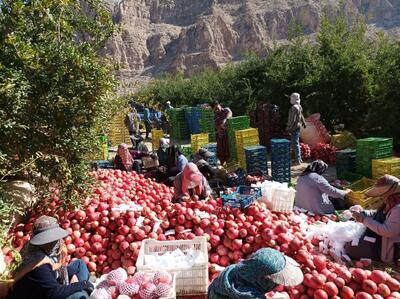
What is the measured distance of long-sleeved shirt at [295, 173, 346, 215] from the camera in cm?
555

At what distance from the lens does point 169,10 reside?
319 feet

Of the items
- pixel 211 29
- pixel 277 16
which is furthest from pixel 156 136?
pixel 277 16

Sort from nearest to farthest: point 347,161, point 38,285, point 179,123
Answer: point 38,285
point 347,161
point 179,123

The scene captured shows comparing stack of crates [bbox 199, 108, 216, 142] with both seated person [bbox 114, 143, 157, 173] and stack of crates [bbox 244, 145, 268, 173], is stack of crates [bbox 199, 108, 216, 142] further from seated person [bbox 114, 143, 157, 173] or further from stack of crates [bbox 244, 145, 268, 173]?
stack of crates [bbox 244, 145, 268, 173]

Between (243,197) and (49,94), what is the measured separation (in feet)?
8.44

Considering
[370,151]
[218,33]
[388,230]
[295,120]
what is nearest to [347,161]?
[370,151]

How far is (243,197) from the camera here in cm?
506

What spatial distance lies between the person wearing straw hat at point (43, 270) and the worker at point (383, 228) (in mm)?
2852

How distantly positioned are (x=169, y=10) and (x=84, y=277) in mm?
99567

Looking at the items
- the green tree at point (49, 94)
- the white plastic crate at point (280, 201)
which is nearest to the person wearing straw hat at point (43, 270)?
the green tree at point (49, 94)

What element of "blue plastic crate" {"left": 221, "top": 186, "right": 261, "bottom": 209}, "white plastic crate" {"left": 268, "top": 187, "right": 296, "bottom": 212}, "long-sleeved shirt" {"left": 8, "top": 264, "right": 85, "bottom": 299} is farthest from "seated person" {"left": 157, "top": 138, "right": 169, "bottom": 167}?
"long-sleeved shirt" {"left": 8, "top": 264, "right": 85, "bottom": 299}

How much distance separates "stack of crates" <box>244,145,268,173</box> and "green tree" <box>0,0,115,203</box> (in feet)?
12.9

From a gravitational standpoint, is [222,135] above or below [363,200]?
above

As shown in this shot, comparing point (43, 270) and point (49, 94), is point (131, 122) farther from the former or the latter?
point (43, 270)
